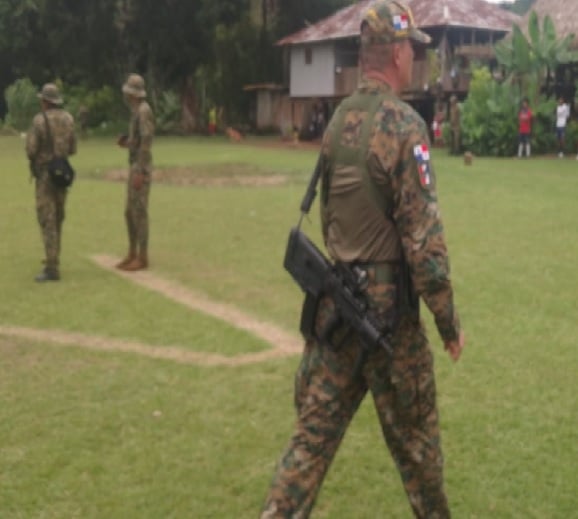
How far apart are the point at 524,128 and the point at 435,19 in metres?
8.45

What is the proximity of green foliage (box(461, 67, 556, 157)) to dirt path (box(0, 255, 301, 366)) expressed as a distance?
1811 cm

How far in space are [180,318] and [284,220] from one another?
18.0 feet

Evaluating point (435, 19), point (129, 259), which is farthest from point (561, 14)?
point (129, 259)

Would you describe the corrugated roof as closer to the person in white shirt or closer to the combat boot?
the person in white shirt

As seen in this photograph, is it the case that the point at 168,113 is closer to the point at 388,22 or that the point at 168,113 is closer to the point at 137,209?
the point at 137,209

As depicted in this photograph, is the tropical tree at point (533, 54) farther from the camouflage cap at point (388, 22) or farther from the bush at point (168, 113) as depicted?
the camouflage cap at point (388, 22)

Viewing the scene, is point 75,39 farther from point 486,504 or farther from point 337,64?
point 486,504

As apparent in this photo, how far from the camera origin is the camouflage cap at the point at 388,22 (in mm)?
3002

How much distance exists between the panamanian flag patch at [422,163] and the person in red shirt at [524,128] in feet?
70.4

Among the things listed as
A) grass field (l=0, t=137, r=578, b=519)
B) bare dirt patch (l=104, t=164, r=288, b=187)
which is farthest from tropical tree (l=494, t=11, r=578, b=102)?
grass field (l=0, t=137, r=578, b=519)

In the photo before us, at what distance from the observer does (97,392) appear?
5520mm

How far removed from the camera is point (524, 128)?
77.5 feet

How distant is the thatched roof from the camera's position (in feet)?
87.6

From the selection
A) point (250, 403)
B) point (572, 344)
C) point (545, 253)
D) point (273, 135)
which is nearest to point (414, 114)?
point (250, 403)
